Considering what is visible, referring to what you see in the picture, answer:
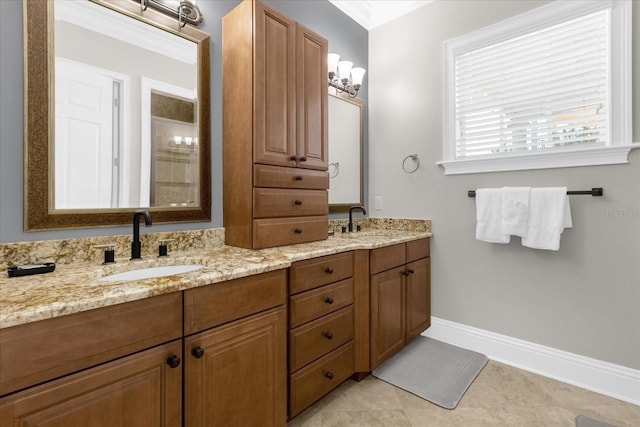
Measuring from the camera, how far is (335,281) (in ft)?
5.65

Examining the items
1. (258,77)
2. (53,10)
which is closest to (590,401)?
(258,77)

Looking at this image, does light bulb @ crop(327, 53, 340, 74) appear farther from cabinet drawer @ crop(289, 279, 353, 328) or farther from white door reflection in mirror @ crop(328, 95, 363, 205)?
cabinet drawer @ crop(289, 279, 353, 328)

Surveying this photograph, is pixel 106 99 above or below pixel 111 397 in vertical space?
above

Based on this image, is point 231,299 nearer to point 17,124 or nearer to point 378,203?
point 17,124

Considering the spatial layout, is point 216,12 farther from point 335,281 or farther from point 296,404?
point 296,404

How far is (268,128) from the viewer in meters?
1.71

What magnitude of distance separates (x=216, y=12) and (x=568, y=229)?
102 inches

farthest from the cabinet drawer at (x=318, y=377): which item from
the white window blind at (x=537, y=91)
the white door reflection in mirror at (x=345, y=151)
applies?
the white window blind at (x=537, y=91)

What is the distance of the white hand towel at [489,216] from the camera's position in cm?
216

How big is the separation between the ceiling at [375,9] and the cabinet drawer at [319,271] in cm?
225

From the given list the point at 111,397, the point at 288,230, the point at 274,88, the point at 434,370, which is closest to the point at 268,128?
the point at 274,88

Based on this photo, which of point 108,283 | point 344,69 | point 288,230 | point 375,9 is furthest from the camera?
point 375,9

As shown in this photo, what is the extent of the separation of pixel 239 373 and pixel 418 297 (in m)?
1.62

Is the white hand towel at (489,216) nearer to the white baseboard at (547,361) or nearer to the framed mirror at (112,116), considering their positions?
the white baseboard at (547,361)
